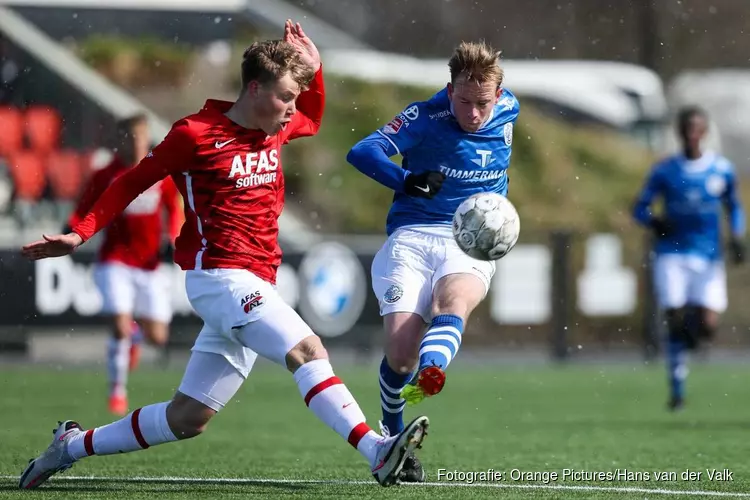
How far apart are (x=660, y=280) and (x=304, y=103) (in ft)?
19.0

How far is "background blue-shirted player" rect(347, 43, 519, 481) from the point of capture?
671 centimetres

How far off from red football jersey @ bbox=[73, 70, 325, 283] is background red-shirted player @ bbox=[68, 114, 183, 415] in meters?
4.87

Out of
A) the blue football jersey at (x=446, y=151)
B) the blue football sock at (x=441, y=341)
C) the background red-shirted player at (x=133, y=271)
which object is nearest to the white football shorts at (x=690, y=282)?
the background red-shirted player at (x=133, y=271)

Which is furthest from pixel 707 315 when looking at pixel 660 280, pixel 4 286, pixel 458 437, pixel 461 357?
pixel 4 286

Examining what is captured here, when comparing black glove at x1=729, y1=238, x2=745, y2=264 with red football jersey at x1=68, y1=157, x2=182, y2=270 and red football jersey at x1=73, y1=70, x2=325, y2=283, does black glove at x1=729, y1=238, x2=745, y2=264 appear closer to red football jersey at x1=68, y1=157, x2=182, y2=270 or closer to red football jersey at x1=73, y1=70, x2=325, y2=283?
red football jersey at x1=68, y1=157, x2=182, y2=270

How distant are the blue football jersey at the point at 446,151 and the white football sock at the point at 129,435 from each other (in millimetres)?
1588

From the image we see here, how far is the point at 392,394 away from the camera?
7086mm

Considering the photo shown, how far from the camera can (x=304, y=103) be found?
708cm

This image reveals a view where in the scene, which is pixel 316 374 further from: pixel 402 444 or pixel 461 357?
pixel 461 357

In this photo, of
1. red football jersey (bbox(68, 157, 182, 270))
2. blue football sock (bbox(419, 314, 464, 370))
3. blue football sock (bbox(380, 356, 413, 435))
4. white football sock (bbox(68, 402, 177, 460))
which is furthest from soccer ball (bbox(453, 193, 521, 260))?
red football jersey (bbox(68, 157, 182, 270))

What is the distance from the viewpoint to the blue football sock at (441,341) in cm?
632

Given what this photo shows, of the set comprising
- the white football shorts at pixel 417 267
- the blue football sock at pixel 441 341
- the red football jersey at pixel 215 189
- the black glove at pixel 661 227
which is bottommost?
the black glove at pixel 661 227

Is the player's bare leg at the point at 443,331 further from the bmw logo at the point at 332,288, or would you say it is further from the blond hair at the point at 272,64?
the bmw logo at the point at 332,288

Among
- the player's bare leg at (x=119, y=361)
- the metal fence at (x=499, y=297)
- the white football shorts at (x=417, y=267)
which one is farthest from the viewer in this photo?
the metal fence at (x=499, y=297)
